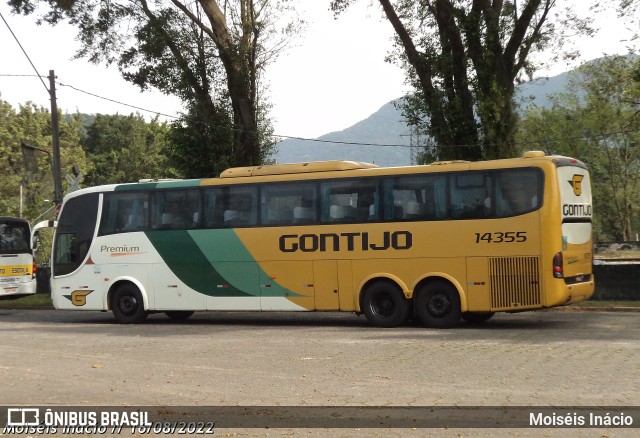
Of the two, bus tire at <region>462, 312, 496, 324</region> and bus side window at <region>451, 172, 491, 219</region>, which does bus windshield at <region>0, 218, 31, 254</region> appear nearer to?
bus tire at <region>462, 312, 496, 324</region>

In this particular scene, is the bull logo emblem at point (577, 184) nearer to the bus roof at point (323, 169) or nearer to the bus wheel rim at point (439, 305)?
the bus roof at point (323, 169)

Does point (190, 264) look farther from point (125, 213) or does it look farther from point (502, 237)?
point (502, 237)

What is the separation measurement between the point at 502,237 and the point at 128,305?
9.59 m

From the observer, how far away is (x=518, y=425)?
26.9 ft

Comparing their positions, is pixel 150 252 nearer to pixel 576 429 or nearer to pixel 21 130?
pixel 576 429

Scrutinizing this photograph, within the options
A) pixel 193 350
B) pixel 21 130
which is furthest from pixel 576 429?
pixel 21 130

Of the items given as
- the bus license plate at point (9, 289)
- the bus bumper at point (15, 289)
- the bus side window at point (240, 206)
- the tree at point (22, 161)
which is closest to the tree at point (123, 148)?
the tree at point (22, 161)

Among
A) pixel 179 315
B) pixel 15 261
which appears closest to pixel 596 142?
pixel 15 261

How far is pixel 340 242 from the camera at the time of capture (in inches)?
786

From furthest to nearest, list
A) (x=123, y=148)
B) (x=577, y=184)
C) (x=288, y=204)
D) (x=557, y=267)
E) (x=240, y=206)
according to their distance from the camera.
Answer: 1. (x=123, y=148)
2. (x=240, y=206)
3. (x=288, y=204)
4. (x=577, y=184)
5. (x=557, y=267)

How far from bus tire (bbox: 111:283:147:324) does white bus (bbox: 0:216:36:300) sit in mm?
7328

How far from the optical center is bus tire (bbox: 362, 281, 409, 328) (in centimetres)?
1927

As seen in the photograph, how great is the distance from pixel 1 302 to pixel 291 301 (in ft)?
61.3

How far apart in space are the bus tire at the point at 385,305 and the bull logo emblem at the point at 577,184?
415 centimetres
